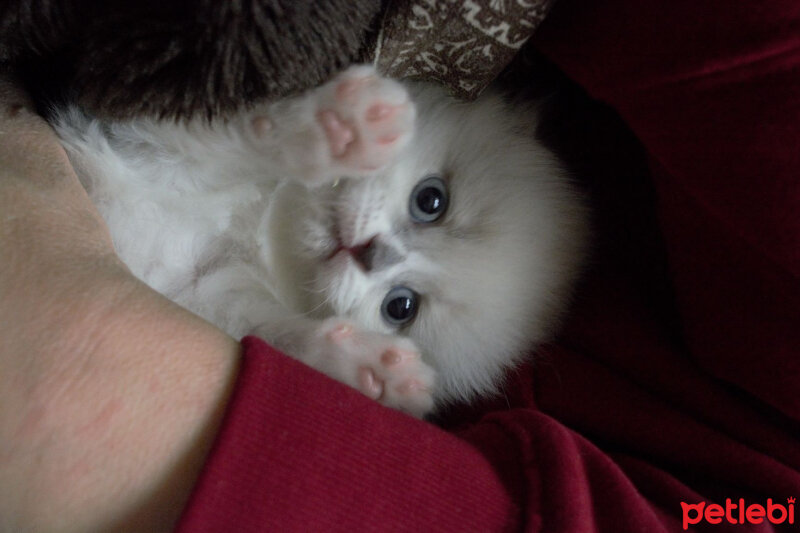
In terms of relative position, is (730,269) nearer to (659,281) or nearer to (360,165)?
(659,281)

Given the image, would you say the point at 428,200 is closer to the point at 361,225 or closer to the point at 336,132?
the point at 361,225

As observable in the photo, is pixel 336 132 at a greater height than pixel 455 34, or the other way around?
pixel 455 34

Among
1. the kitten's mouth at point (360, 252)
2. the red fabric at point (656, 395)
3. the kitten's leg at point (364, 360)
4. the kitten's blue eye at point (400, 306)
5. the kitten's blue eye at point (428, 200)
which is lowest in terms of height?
the kitten's blue eye at point (400, 306)

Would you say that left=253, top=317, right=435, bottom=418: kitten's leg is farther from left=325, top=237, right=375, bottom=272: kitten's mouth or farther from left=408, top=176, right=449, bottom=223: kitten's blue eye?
left=408, top=176, right=449, bottom=223: kitten's blue eye

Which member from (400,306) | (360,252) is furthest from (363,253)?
(400,306)

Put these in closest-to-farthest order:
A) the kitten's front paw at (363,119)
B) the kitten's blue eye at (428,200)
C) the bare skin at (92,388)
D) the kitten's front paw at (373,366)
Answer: the bare skin at (92,388) → the kitten's front paw at (363,119) → the kitten's front paw at (373,366) → the kitten's blue eye at (428,200)

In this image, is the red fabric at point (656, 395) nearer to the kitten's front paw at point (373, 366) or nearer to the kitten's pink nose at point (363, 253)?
the kitten's front paw at point (373, 366)

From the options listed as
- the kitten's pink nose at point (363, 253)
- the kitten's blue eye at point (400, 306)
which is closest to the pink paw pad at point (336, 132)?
the kitten's pink nose at point (363, 253)
